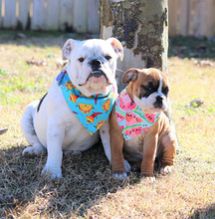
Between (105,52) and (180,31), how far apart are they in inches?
315

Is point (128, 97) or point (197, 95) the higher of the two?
point (128, 97)

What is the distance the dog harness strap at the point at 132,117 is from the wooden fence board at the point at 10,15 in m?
8.08

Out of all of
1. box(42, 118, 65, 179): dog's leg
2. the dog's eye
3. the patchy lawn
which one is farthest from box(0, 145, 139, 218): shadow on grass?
the dog's eye

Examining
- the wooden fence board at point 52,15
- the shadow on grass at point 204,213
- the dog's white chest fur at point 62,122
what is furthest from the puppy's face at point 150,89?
the wooden fence board at point 52,15

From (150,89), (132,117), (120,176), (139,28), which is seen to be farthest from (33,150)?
(139,28)

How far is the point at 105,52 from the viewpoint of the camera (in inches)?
192

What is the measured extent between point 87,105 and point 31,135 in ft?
2.83

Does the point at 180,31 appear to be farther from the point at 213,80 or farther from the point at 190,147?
the point at 190,147

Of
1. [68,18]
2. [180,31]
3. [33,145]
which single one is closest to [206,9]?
[180,31]

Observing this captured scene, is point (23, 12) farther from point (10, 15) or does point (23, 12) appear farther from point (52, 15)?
point (52, 15)

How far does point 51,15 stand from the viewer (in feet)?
41.9

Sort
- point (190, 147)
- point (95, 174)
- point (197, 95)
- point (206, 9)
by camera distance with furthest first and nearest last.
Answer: point (206, 9)
point (197, 95)
point (190, 147)
point (95, 174)

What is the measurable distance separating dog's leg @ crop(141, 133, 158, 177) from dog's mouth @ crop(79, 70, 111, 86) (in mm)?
634

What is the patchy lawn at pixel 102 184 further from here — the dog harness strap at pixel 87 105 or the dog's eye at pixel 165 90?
the dog's eye at pixel 165 90
